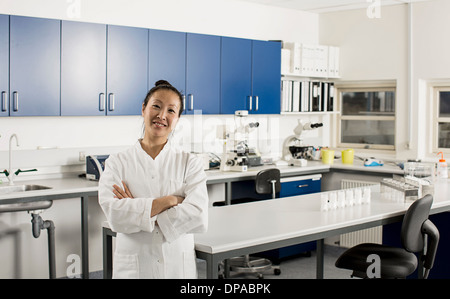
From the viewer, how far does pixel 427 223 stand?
11.5 ft

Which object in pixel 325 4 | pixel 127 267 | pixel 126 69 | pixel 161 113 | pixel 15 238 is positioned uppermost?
pixel 325 4

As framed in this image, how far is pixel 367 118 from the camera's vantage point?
21.4 ft

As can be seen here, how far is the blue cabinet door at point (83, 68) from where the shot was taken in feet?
15.0

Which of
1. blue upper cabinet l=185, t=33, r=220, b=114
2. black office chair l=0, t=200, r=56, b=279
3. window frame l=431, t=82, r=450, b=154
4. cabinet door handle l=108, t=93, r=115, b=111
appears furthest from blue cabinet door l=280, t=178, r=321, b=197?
black office chair l=0, t=200, r=56, b=279

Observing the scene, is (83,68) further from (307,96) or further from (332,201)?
(307,96)

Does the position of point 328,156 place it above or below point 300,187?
above

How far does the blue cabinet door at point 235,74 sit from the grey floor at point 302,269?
147cm

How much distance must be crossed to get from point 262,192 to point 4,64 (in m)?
2.24

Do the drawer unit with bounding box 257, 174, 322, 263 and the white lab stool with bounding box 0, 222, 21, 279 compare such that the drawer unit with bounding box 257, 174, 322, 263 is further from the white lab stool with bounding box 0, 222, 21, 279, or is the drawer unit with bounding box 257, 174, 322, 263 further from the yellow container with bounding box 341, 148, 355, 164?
the white lab stool with bounding box 0, 222, 21, 279

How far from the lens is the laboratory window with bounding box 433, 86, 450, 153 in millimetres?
5941

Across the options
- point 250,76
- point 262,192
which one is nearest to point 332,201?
point 262,192

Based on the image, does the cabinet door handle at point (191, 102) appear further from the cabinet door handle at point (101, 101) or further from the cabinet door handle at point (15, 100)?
the cabinet door handle at point (15, 100)

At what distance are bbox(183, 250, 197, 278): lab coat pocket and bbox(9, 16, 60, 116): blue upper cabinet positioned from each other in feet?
7.60
